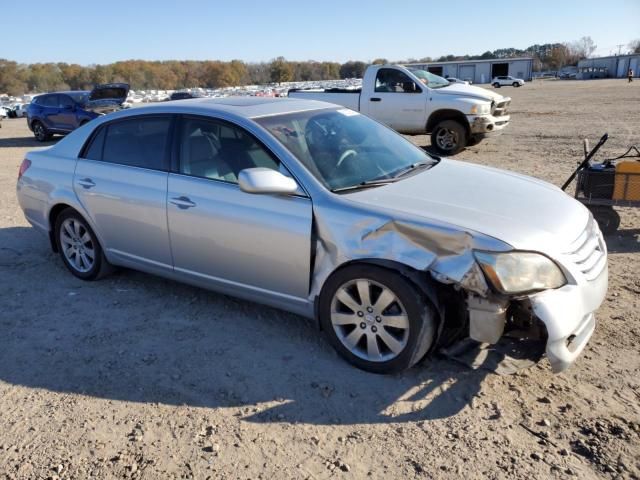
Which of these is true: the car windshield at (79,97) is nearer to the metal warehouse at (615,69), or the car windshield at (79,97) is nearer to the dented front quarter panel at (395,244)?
the dented front quarter panel at (395,244)

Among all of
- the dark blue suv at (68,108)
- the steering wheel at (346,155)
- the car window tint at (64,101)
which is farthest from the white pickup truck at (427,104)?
the steering wheel at (346,155)

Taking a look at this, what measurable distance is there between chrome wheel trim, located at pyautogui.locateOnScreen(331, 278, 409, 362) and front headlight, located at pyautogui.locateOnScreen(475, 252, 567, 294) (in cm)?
55

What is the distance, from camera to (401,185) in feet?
12.6

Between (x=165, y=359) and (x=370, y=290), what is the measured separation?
1504 mm

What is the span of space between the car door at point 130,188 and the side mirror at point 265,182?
102cm

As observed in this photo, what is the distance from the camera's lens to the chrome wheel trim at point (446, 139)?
476 inches

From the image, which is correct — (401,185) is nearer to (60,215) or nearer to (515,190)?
(515,190)

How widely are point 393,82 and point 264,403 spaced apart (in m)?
10.8

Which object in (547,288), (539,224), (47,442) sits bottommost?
(47,442)

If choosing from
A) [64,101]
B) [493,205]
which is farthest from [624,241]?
[64,101]

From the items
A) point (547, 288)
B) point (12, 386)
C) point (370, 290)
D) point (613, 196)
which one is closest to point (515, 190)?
point (547, 288)

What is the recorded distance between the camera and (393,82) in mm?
12852

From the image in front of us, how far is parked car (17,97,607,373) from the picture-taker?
3.13 metres

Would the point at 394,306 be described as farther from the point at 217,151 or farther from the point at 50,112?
the point at 50,112
